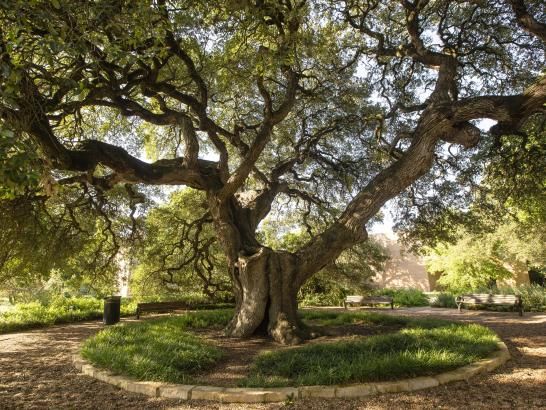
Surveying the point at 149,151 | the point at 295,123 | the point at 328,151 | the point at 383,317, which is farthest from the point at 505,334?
the point at 149,151

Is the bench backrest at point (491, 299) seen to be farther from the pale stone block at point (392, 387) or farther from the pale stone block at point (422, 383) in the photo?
the pale stone block at point (392, 387)

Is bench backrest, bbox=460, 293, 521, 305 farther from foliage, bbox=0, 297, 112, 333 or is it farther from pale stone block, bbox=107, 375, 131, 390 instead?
foliage, bbox=0, 297, 112, 333

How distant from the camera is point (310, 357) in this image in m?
5.18

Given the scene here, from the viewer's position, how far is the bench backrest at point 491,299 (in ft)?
40.7

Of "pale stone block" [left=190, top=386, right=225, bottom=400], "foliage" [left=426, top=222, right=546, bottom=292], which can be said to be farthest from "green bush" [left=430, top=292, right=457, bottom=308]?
"pale stone block" [left=190, top=386, right=225, bottom=400]

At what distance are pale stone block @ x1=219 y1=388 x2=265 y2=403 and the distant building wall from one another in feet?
82.3

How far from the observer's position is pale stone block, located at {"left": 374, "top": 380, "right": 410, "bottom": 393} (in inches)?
160

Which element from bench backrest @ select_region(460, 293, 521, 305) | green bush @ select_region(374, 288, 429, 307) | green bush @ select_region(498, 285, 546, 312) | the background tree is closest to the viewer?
the background tree

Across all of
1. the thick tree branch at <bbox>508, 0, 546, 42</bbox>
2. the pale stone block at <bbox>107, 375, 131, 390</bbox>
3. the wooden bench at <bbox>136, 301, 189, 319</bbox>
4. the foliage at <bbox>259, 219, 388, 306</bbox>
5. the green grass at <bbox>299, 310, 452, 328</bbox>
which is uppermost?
the thick tree branch at <bbox>508, 0, 546, 42</bbox>

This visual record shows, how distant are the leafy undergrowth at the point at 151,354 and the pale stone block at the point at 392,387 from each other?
7.01ft

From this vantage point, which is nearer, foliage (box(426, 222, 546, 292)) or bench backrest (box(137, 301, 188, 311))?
bench backrest (box(137, 301, 188, 311))

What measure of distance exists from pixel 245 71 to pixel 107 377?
6.24 metres

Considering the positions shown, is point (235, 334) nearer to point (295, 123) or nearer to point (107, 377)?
point (107, 377)

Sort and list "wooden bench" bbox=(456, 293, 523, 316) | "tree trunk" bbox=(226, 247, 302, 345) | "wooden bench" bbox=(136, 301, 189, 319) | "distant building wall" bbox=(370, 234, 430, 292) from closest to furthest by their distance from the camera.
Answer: "tree trunk" bbox=(226, 247, 302, 345)
"wooden bench" bbox=(456, 293, 523, 316)
"wooden bench" bbox=(136, 301, 189, 319)
"distant building wall" bbox=(370, 234, 430, 292)
